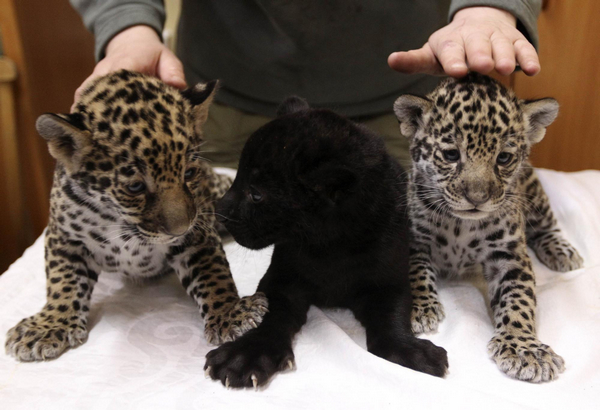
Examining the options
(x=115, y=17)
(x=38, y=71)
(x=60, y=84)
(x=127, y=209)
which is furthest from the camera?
(x=60, y=84)

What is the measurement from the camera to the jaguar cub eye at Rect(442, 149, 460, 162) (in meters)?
2.40

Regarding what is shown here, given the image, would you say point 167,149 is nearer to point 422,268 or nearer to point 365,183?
point 365,183

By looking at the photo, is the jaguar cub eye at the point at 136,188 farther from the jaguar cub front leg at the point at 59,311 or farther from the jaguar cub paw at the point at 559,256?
the jaguar cub paw at the point at 559,256

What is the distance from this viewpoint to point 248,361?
2.12m

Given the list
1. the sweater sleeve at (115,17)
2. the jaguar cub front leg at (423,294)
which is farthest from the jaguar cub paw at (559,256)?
the sweater sleeve at (115,17)

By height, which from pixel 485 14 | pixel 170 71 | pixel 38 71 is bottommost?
pixel 38 71

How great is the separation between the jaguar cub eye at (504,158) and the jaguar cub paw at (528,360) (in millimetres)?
778

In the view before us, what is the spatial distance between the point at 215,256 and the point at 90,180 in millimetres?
724

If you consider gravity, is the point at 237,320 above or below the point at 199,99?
below

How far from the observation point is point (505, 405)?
1.88 m

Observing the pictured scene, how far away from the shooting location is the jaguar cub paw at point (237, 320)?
7.59 ft

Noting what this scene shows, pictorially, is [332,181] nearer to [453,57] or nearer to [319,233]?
[319,233]

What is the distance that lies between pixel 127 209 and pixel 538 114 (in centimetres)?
194

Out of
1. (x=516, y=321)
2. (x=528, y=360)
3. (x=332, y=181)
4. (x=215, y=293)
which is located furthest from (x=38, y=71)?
(x=528, y=360)
